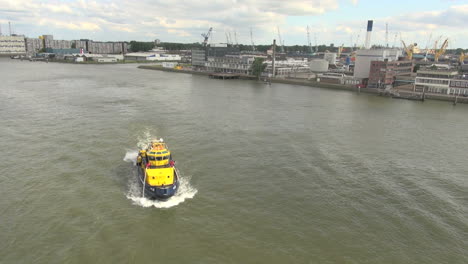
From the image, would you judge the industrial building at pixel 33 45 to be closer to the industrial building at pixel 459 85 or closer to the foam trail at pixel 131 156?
the foam trail at pixel 131 156

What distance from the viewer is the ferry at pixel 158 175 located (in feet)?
50.9

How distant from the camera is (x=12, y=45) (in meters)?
155

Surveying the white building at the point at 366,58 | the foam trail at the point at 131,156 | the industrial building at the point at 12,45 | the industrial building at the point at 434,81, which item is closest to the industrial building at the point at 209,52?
the white building at the point at 366,58

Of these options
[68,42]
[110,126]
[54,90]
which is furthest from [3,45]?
[110,126]

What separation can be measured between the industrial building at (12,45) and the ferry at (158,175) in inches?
6936

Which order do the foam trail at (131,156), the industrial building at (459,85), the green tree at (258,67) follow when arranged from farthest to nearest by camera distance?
the green tree at (258,67) < the industrial building at (459,85) < the foam trail at (131,156)

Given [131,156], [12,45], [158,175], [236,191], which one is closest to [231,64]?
[131,156]

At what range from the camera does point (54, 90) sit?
163ft

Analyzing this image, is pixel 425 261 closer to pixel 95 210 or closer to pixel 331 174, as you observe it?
pixel 331 174

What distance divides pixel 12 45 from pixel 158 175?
591 ft

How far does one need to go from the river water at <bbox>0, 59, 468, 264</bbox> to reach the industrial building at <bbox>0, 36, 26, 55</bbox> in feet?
504

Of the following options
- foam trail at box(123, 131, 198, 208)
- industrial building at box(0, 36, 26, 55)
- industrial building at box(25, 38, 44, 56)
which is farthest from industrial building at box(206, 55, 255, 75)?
industrial building at box(25, 38, 44, 56)

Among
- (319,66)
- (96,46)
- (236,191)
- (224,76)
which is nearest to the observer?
(236,191)

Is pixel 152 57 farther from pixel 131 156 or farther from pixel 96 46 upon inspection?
pixel 131 156
